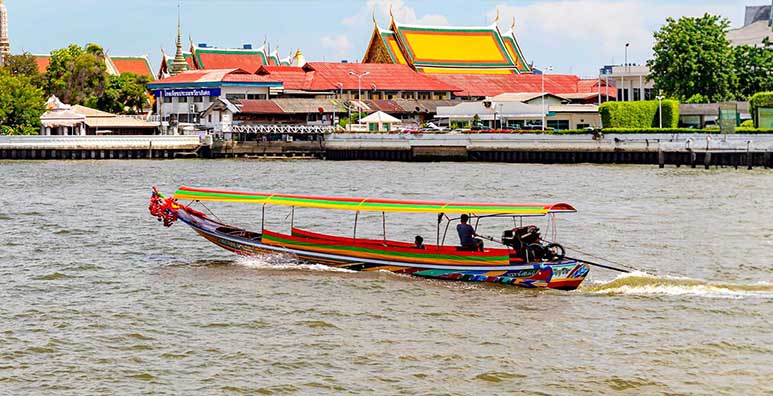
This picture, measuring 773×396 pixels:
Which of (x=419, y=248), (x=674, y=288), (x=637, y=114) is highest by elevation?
(x=637, y=114)

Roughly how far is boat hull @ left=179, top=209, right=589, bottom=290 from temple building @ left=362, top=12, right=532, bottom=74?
82195mm

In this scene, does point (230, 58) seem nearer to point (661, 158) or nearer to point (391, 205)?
point (661, 158)

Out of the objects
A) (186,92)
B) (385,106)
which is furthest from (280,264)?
(186,92)

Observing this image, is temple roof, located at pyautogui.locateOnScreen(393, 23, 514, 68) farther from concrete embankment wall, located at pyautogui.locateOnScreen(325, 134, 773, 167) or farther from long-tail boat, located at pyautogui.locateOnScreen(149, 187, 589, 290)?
long-tail boat, located at pyautogui.locateOnScreen(149, 187, 589, 290)

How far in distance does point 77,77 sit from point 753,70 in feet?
181

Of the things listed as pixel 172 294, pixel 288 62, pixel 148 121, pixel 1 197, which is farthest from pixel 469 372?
pixel 288 62

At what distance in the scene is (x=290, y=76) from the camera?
332 ft

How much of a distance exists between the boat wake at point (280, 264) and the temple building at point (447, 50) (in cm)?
8261

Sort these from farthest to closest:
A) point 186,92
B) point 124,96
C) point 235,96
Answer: point 124,96 < point 186,92 < point 235,96

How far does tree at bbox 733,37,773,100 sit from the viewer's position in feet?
273

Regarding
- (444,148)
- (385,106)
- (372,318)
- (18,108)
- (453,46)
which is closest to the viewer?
(372,318)

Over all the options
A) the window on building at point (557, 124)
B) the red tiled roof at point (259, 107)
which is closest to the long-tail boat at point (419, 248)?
the red tiled roof at point (259, 107)

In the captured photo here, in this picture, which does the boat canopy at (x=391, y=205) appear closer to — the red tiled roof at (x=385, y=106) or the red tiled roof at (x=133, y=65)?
the red tiled roof at (x=385, y=106)

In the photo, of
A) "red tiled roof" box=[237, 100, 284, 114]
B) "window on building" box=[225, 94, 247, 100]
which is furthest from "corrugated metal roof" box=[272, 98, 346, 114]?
"window on building" box=[225, 94, 247, 100]
